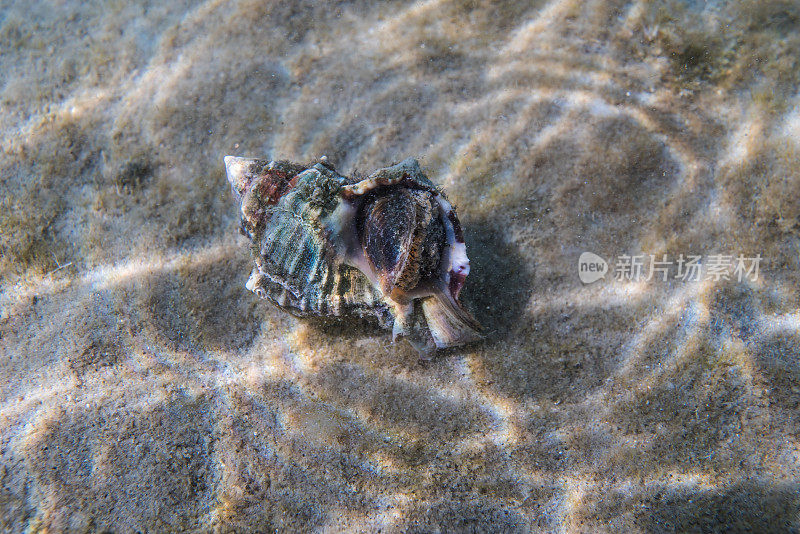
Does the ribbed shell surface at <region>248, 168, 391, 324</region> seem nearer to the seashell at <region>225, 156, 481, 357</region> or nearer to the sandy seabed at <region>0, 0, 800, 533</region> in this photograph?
the seashell at <region>225, 156, 481, 357</region>

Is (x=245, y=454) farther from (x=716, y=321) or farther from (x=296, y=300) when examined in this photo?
(x=716, y=321)

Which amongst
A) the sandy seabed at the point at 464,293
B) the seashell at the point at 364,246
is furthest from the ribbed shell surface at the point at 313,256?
the sandy seabed at the point at 464,293

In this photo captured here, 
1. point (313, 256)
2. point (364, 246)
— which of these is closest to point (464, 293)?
point (364, 246)

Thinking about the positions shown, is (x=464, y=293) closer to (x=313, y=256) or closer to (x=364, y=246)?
(x=364, y=246)

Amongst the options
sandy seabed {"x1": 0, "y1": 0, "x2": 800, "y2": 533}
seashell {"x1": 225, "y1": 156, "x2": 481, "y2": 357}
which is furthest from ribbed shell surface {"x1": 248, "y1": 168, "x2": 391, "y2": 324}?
sandy seabed {"x1": 0, "y1": 0, "x2": 800, "y2": 533}

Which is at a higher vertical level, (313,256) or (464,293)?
(313,256)

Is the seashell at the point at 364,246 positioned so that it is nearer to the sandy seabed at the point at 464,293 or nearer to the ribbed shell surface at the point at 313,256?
the ribbed shell surface at the point at 313,256
